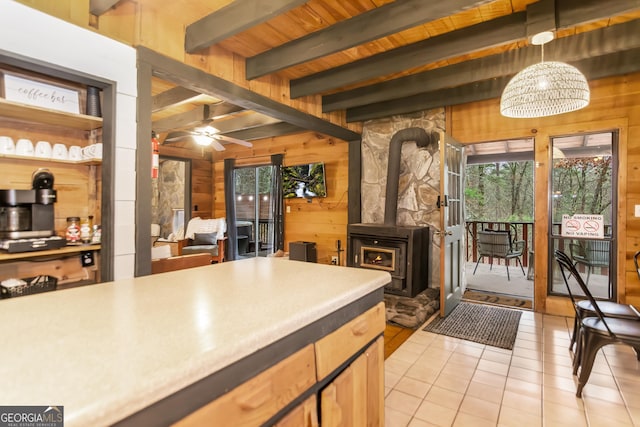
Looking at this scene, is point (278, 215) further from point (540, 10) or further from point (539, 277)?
point (540, 10)

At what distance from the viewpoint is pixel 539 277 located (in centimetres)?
368

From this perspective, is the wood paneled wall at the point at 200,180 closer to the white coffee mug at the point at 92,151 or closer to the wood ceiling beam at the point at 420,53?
the wood ceiling beam at the point at 420,53

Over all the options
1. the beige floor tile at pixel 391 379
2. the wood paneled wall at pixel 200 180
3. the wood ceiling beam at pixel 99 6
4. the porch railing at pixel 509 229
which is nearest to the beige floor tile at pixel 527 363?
the beige floor tile at pixel 391 379

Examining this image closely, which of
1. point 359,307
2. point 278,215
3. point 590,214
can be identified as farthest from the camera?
point 278,215

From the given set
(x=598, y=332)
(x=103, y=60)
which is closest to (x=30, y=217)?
(x=103, y=60)

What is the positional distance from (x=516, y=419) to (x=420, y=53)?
2664 mm

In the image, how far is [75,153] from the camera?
223 cm

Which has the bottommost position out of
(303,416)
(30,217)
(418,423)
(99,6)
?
(418,423)

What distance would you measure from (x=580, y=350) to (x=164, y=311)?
272 centimetres

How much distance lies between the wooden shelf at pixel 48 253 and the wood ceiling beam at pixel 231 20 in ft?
5.15

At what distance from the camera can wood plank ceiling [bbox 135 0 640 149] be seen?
6.73 ft

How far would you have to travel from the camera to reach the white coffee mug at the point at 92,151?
2143 millimetres

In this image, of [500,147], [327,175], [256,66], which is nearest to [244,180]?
[327,175]

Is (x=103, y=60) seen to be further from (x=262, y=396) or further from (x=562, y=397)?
(x=562, y=397)
